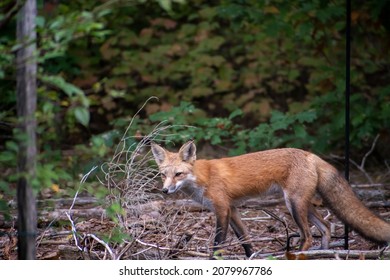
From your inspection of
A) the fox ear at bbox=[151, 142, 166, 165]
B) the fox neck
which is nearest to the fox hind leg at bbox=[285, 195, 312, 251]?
the fox neck

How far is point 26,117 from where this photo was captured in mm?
3482

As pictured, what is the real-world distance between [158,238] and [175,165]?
0.67 meters

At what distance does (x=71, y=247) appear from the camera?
5.09 meters

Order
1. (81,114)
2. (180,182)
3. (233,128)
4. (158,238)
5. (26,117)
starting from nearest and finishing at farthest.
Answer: (81,114), (26,117), (158,238), (180,182), (233,128)

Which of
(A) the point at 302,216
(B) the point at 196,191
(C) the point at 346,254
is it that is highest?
(B) the point at 196,191

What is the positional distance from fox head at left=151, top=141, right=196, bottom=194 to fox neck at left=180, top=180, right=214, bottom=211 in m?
0.02

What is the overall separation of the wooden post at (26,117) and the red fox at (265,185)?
1.65 metres

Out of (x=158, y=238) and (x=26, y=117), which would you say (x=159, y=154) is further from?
(x=26, y=117)

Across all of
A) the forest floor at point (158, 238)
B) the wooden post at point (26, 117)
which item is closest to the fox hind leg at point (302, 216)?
the forest floor at point (158, 238)

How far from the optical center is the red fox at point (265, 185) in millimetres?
5227

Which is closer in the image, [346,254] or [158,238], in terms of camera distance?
[346,254]

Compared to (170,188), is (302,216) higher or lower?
lower

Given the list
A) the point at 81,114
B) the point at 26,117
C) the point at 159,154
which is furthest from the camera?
the point at 159,154

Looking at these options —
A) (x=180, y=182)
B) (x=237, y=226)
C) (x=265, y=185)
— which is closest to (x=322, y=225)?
(x=265, y=185)
